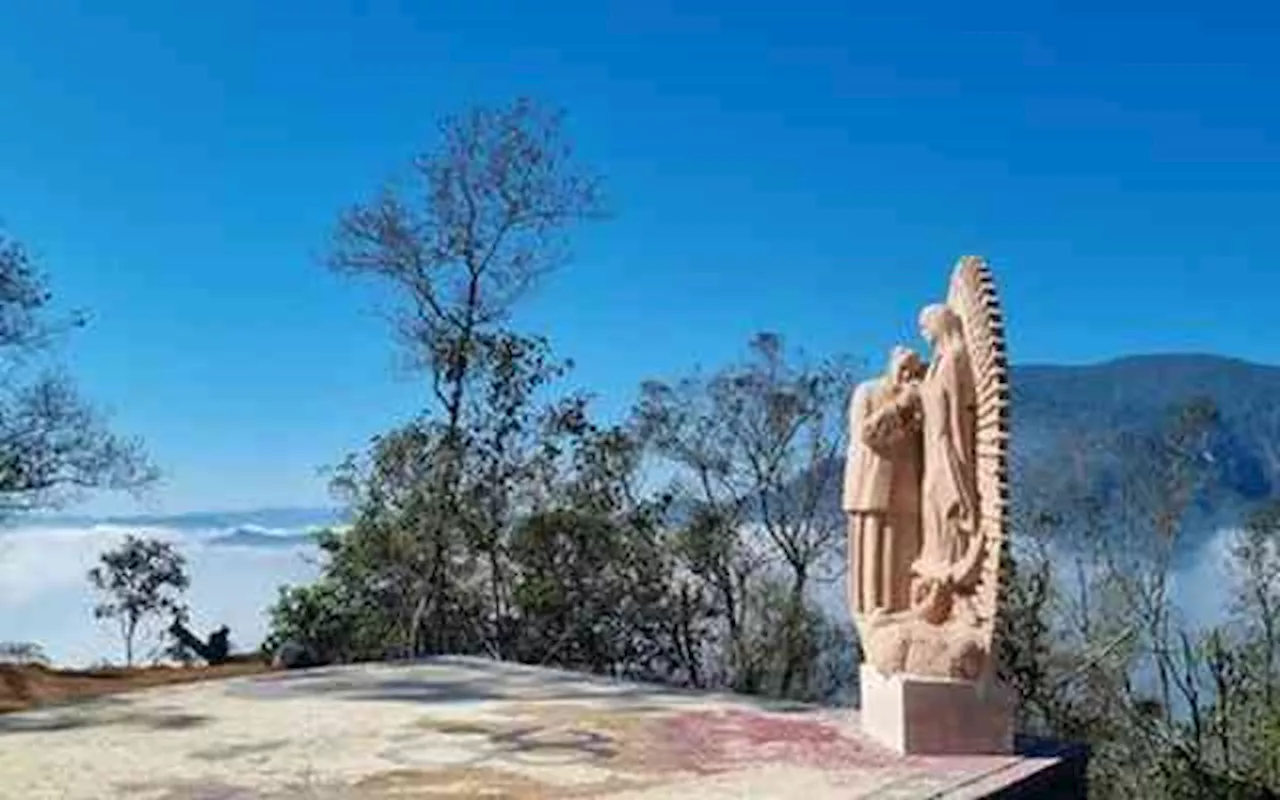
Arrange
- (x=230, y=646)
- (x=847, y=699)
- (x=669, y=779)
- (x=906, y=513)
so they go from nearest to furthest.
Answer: (x=669, y=779)
(x=906, y=513)
(x=847, y=699)
(x=230, y=646)

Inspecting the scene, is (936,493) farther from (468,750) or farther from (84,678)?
(84,678)

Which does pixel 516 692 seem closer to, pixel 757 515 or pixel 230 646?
pixel 757 515

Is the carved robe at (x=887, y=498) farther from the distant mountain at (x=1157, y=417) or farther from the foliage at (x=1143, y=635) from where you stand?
the distant mountain at (x=1157, y=417)

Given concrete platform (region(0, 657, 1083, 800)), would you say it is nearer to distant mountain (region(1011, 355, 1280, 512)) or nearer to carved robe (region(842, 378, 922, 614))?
carved robe (region(842, 378, 922, 614))

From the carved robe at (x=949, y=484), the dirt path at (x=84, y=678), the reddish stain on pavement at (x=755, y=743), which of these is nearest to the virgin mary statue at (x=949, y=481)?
the carved robe at (x=949, y=484)

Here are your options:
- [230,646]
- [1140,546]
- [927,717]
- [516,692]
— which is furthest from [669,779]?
[230,646]

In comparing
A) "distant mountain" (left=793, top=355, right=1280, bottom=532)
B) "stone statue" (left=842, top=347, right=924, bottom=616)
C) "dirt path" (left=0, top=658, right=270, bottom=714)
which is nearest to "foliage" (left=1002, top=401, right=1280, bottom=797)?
"distant mountain" (left=793, top=355, right=1280, bottom=532)

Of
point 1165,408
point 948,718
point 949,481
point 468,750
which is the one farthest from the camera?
point 1165,408

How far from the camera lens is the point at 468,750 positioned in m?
6.43

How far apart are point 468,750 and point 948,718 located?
2128 mm

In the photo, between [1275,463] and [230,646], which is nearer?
[1275,463]

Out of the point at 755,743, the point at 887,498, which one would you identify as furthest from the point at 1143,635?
the point at 755,743

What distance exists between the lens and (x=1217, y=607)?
11.8 metres

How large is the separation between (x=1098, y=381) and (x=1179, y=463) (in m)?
3.26
